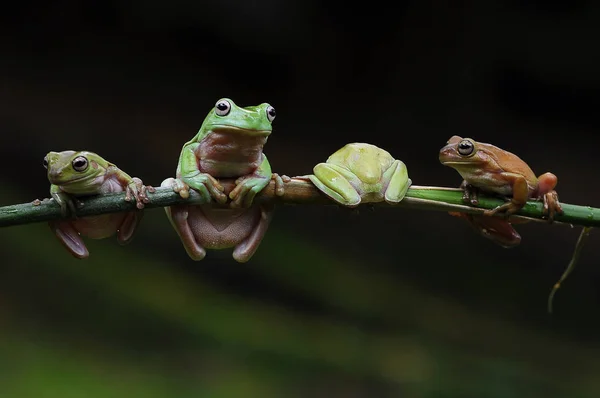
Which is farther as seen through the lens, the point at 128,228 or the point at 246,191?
the point at 128,228

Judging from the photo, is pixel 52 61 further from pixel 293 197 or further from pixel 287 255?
pixel 293 197

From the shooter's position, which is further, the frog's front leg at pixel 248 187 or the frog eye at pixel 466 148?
the frog eye at pixel 466 148

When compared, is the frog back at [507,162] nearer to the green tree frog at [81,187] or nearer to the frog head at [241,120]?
the frog head at [241,120]

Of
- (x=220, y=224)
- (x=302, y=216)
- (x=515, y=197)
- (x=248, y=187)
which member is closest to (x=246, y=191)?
(x=248, y=187)

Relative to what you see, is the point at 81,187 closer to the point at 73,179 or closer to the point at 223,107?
the point at 73,179

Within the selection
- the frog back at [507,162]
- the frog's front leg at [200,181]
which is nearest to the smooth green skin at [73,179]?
the frog's front leg at [200,181]

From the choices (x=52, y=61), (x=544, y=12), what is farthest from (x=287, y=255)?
(x=544, y=12)
